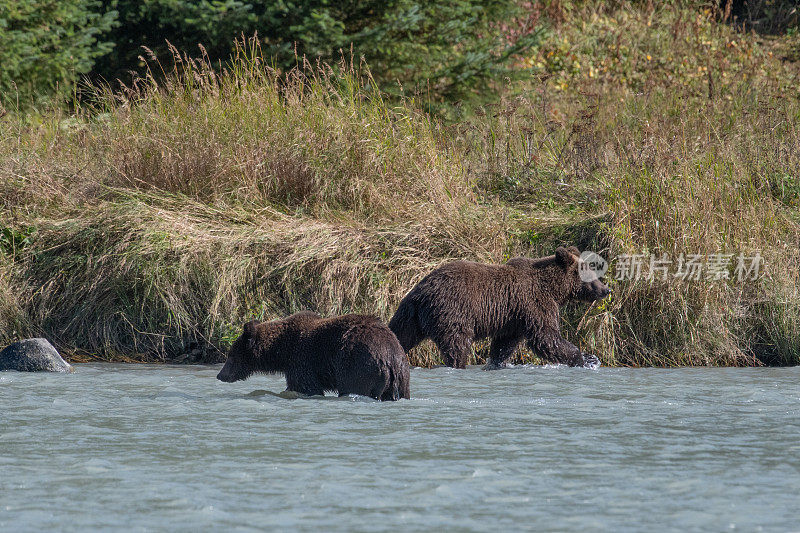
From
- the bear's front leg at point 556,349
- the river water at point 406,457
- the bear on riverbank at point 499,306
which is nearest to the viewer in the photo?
the river water at point 406,457

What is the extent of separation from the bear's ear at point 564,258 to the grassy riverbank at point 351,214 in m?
0.74

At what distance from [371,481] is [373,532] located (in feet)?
2.65

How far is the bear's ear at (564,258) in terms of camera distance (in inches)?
386

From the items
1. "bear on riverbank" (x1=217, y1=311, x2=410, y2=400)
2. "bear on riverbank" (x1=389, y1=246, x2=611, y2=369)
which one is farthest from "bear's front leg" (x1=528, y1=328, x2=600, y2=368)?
"bear on riverbank" (x1=217, y1=311, x2=410, y2=400)

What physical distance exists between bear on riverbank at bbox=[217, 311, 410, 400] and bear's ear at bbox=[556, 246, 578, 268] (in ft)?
8.90

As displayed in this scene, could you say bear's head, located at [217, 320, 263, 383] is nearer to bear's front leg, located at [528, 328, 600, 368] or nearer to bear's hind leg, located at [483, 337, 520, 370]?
bear's hind leg, located at [483, 337, 520, 370]

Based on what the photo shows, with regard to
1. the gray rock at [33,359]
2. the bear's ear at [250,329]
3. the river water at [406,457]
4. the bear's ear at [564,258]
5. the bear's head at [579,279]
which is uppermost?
the bear's ear at [564,258]

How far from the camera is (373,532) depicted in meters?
4.39

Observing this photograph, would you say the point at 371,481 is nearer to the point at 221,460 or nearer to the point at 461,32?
the point at 221,460

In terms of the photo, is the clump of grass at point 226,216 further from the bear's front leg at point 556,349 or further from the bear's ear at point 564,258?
the bear's front leg at point 556,349

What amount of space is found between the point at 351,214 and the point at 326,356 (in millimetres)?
3729

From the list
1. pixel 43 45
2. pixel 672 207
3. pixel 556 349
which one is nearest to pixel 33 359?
pixel 556 349

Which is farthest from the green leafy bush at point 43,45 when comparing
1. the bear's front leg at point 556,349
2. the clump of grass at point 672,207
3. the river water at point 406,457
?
the bear's front leg at point 556,349

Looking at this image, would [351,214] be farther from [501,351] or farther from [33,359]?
[33,359]
